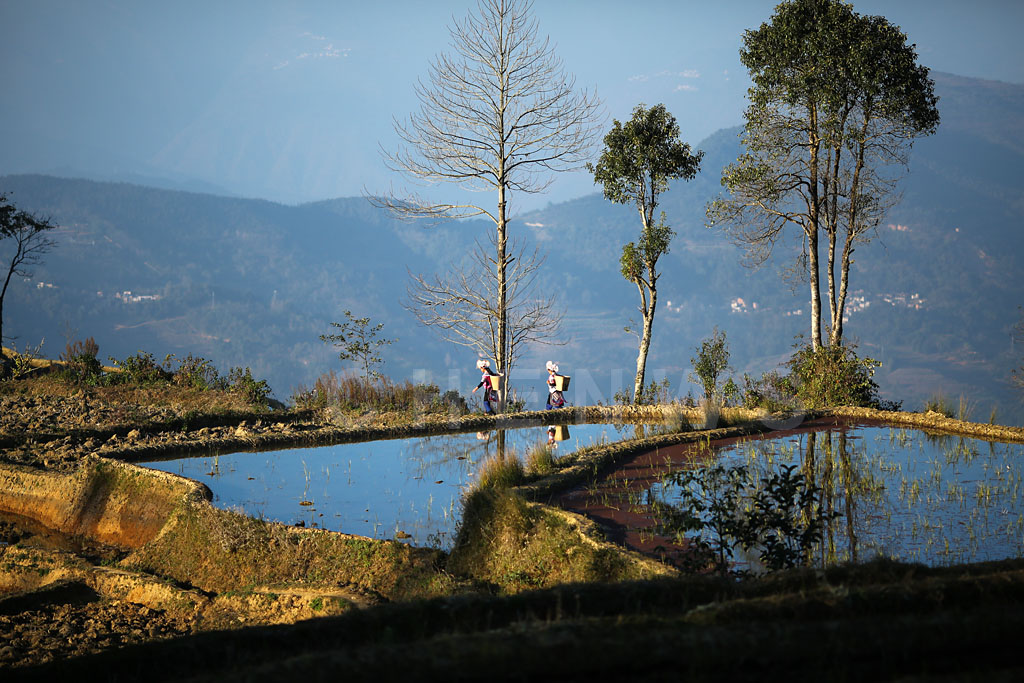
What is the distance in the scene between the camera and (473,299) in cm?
1884

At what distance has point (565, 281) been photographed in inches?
6929

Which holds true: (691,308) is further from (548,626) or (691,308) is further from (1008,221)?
(548,626)

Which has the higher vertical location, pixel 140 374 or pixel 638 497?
pixel 140 374

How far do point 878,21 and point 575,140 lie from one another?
7.20 m

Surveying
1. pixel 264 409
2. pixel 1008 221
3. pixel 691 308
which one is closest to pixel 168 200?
pixel 691 308

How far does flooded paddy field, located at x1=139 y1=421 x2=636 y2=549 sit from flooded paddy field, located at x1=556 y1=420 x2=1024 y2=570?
59.1 inches

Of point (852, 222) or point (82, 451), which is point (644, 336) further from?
point (82, 451)

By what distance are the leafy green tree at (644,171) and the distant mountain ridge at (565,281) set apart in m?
88.4

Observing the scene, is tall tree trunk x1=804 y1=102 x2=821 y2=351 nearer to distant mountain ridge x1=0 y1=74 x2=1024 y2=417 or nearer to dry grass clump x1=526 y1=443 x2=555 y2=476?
dry grass clump x1=526 y1=443 x2=555 y2=476

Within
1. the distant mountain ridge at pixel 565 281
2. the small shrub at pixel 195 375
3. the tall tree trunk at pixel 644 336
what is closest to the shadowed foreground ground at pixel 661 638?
the small shrub at pixel 195 375

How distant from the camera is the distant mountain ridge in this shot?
128 metres

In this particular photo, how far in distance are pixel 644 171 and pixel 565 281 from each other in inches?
6155

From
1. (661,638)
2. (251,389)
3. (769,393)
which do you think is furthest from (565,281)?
(661,638)

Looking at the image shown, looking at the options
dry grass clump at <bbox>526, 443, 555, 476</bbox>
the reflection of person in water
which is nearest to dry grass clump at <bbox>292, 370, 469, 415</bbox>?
the reflection of person in water
